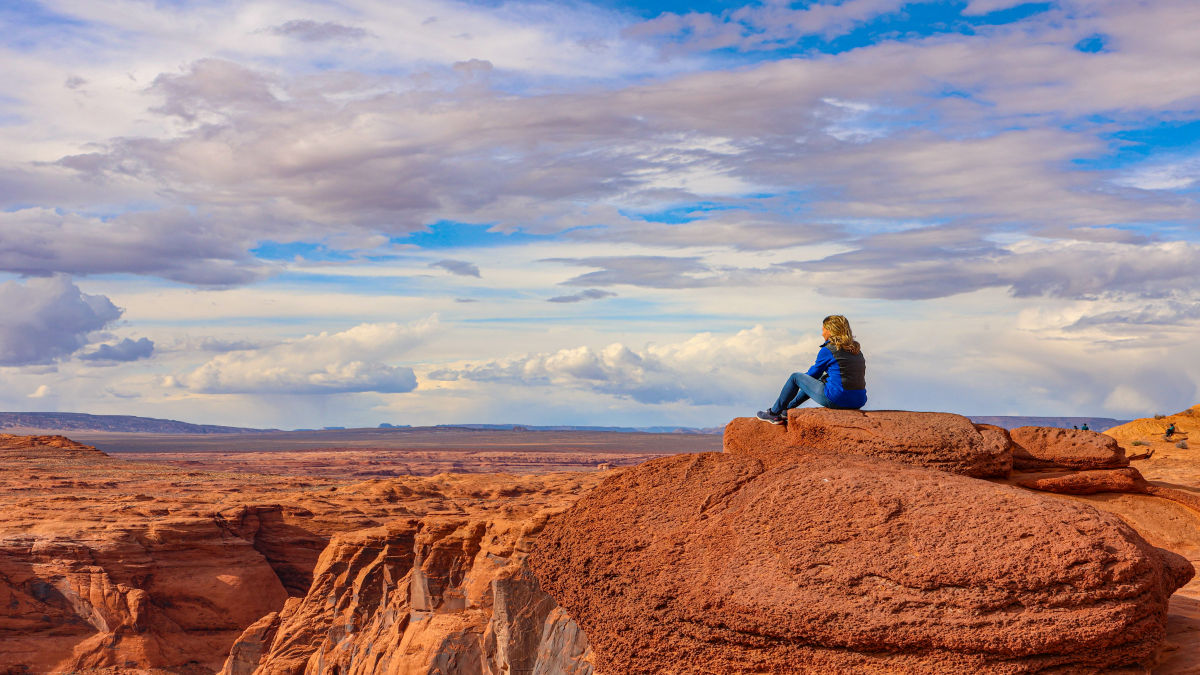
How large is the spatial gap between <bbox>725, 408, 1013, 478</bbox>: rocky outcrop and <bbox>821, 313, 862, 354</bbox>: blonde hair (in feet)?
2.28

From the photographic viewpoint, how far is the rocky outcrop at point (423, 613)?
1728 cm

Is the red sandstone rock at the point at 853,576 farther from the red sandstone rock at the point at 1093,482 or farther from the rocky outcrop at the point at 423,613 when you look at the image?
the rocky outcrop at the point at 423,613

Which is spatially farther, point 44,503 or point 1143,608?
point 44,503

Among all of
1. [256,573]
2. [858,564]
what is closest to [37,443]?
[256,573]

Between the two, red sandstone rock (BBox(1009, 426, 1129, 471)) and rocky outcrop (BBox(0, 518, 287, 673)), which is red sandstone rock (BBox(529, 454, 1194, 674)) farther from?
rocky outcrop (BBox(0, 518, 287, 673))

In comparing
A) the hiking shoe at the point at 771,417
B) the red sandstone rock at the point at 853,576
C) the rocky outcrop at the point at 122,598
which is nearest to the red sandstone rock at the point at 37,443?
the rocky outcrop at the point at 122,598

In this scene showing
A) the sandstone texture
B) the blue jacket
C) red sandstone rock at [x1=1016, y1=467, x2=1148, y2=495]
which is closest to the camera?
the blue jacket

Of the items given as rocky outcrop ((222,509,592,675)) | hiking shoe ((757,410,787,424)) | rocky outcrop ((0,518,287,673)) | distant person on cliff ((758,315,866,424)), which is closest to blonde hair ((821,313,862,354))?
distant person on cliff ((758,315,866,424))

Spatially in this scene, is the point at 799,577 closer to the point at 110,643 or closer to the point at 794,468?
the point at 794,468

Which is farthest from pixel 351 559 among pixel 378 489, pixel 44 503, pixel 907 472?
pixel 907 472

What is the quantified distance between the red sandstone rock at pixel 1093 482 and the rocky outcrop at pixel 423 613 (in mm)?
5682

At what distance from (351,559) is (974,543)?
25.3m

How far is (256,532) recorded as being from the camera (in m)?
39.1

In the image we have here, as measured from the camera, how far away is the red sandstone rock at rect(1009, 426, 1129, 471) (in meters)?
9.63
